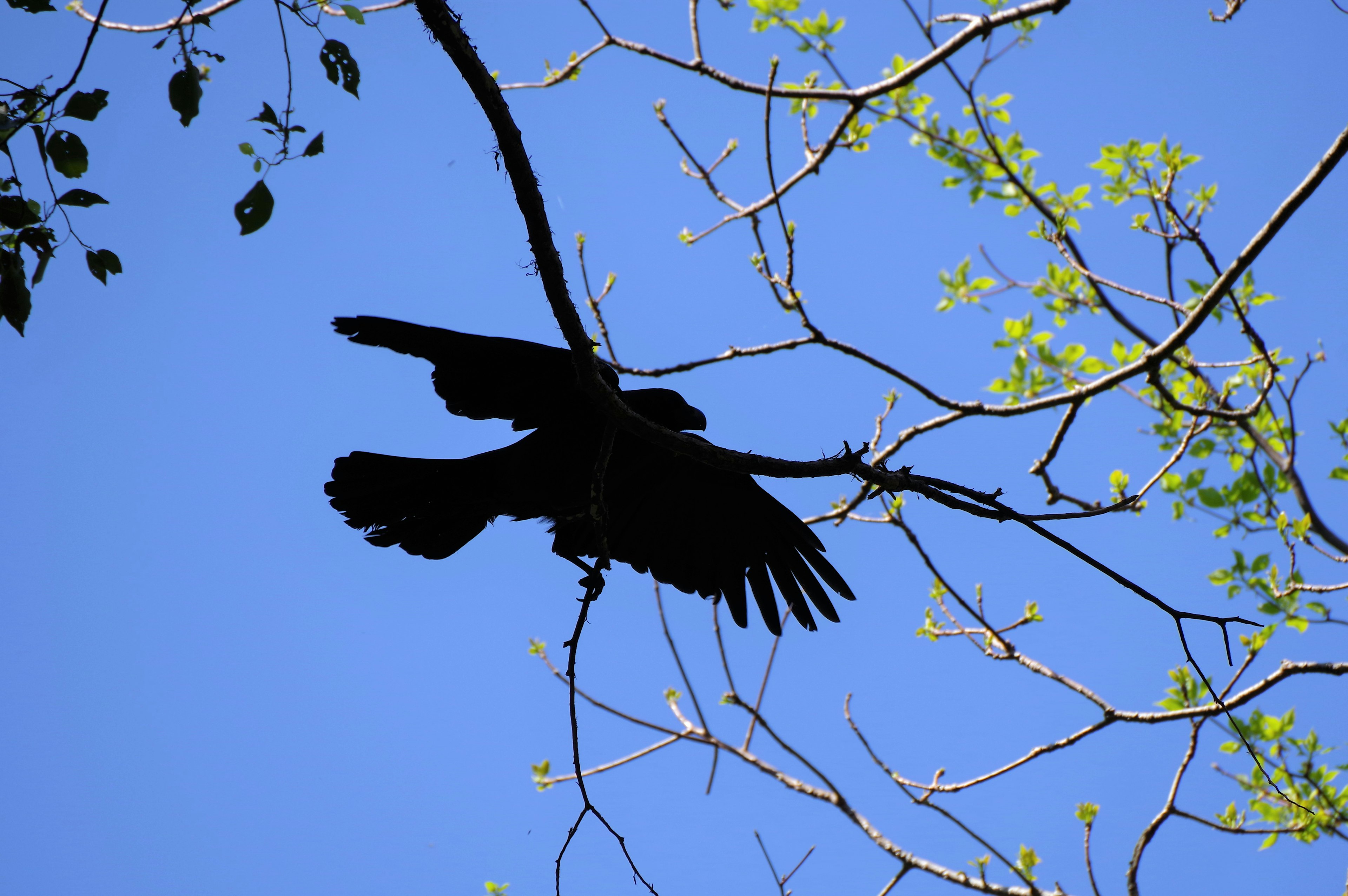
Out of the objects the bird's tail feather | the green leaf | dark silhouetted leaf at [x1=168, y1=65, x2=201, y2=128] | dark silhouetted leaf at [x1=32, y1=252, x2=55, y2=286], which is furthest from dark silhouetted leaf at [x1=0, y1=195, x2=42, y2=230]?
the green leaf

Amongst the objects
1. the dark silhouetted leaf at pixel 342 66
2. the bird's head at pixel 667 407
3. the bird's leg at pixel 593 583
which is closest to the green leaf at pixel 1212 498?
the bird's head at pixel 667 407

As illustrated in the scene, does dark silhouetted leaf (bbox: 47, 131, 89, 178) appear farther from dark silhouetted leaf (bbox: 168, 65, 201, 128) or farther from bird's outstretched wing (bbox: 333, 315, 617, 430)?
bird's outstretched wing (bbox: 333, 315, 617, 430)

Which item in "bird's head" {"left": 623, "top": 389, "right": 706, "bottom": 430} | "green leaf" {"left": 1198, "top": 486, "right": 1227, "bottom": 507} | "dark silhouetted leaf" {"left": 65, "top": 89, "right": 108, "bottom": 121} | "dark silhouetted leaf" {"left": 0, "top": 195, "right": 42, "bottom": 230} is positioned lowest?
"dark silhouetted leaf" {"left": 0, "top": 195, "right": 42, "bottom": 230}

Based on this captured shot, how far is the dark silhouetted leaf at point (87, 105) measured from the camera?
7.05 feet

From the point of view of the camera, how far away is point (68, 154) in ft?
7.35

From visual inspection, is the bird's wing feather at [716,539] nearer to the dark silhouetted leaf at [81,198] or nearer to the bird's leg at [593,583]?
the bird's leg at [593,583]

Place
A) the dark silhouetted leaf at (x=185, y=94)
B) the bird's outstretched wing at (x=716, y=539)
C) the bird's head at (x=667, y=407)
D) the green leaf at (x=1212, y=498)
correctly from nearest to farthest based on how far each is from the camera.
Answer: the dark silhouetted leaf at (x=185, y=94) → the bird's head at (x=667, y=407) → the bird's outstretched wing at (x=716, y=539) → the green leaf at (x=1212, y=498)

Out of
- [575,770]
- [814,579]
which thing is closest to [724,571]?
[814,579]

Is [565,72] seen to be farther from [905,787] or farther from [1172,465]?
[905,787]

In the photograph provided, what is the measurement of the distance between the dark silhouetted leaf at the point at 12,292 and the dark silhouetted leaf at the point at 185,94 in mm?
595

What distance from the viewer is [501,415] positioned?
3498 mm

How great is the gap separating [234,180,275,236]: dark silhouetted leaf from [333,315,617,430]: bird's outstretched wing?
0.95 m

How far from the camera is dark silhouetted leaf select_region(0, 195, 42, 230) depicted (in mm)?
2256

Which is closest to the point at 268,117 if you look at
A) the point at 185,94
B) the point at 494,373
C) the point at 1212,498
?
the point at 185,94
